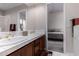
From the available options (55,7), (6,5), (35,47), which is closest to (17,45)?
(35,47)

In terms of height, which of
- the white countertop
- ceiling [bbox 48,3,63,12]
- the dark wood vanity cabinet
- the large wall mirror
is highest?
ceiling [bbox 48,3,63,12]

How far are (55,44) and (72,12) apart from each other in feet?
1.25

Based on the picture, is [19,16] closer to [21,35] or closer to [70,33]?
[21,35]

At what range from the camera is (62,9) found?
111 centimetres

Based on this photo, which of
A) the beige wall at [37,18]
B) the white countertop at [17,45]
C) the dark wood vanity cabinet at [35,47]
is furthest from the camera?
the beige wall at [37,18]

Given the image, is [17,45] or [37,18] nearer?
[17,45]

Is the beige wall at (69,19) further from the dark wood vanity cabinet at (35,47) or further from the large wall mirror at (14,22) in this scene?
the large wall mirror at (14,22)

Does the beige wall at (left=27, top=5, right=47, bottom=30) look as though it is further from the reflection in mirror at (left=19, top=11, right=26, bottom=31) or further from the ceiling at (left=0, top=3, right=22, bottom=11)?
the ceiling at (left=0, top=3, right=22, bottom=11)

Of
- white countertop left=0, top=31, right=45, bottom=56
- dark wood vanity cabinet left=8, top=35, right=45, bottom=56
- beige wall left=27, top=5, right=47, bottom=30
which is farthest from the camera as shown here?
beige wall left=27, top=5, right=47, bottom=30

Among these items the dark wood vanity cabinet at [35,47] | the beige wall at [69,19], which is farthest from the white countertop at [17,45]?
the beige wall at [69,19]

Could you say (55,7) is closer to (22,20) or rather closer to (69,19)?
(69,19)

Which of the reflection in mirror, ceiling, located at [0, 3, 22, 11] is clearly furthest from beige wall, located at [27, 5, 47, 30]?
ceiling, located at [0, 3, 22, 11]

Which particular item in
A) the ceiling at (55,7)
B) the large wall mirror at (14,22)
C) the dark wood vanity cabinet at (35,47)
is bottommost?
the dark wood vanity cabinet at (35,47)

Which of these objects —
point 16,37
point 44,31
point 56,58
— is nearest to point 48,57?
point 56,58
